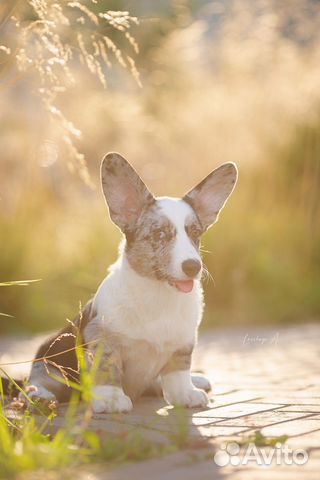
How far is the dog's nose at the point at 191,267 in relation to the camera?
→ 3.68 m

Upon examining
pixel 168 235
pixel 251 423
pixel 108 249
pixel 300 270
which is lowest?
pixel 300 270

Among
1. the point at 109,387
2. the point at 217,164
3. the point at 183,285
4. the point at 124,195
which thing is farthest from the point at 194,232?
the point at 217,164

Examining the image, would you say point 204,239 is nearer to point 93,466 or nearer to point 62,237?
point 62,237

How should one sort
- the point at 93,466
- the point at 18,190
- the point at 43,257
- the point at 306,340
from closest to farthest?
the point at 93,466 < the point at 306,340 < the point at 43,257 < the point at 18,190

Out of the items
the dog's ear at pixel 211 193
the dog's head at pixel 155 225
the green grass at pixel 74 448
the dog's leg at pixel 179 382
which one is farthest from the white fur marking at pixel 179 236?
the green grass at pixel 74 448

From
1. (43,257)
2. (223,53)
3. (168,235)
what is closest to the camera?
(168,235)

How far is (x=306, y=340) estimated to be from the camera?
734 cm

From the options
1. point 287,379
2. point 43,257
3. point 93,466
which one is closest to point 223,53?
point 43,257

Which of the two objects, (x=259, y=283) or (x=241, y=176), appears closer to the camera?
(x=259, y=283)

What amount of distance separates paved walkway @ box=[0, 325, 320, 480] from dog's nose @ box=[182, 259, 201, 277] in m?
0.61

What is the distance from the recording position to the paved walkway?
8.22 feet

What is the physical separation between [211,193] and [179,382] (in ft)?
3.09

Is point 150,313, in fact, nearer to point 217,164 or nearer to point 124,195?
point 124,195

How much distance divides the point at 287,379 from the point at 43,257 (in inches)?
186
